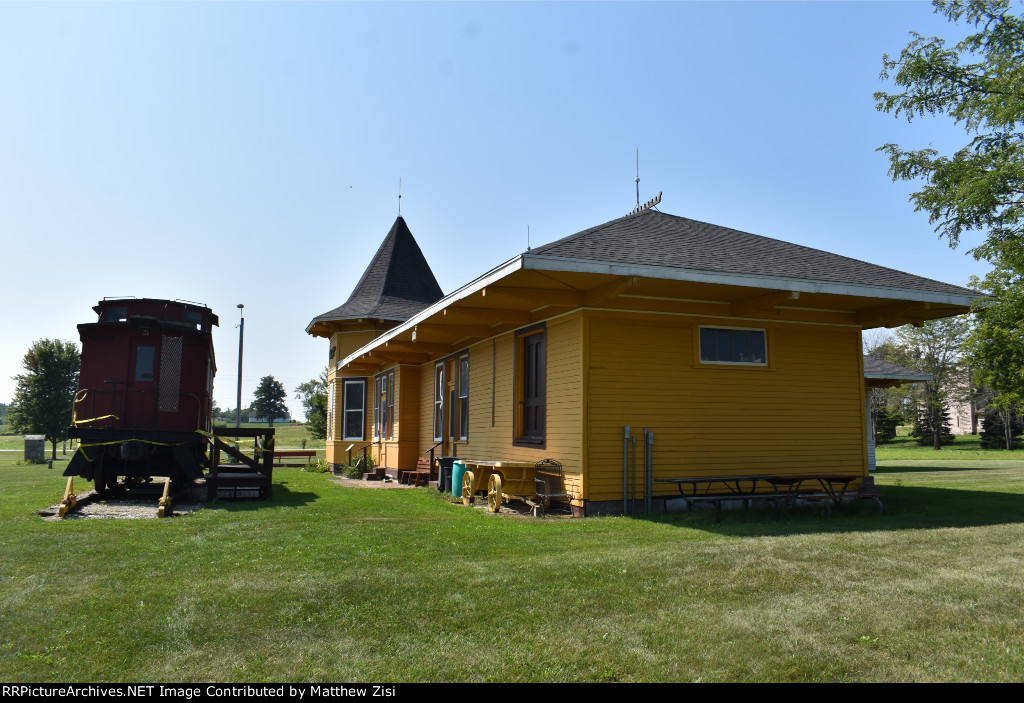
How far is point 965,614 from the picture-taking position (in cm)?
459

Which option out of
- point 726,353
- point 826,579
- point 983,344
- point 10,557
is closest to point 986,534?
point 826,579

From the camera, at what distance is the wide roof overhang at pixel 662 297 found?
8.44 m

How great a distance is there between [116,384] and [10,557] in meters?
6.12

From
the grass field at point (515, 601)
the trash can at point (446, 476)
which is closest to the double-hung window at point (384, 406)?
the trash can at point (446, 476)

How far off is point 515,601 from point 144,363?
975 cm

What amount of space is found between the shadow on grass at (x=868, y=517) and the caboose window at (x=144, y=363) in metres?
8.59

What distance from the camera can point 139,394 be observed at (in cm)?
1210

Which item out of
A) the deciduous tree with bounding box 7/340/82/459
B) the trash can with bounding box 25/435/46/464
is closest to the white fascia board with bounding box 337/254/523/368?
the trash can with bounding box 25/435/46/464

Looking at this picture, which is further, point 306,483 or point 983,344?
point 983,344

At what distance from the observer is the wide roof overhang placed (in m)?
8.44

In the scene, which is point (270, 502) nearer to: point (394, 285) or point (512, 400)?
point (512, 400)

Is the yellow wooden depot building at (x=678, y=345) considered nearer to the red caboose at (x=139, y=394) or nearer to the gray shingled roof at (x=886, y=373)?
the red caboose at (x=139, y=394)

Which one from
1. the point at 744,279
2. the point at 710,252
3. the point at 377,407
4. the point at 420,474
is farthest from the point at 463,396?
the point at 744,279

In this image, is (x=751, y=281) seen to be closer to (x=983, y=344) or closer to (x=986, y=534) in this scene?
(x=986, y=534)
